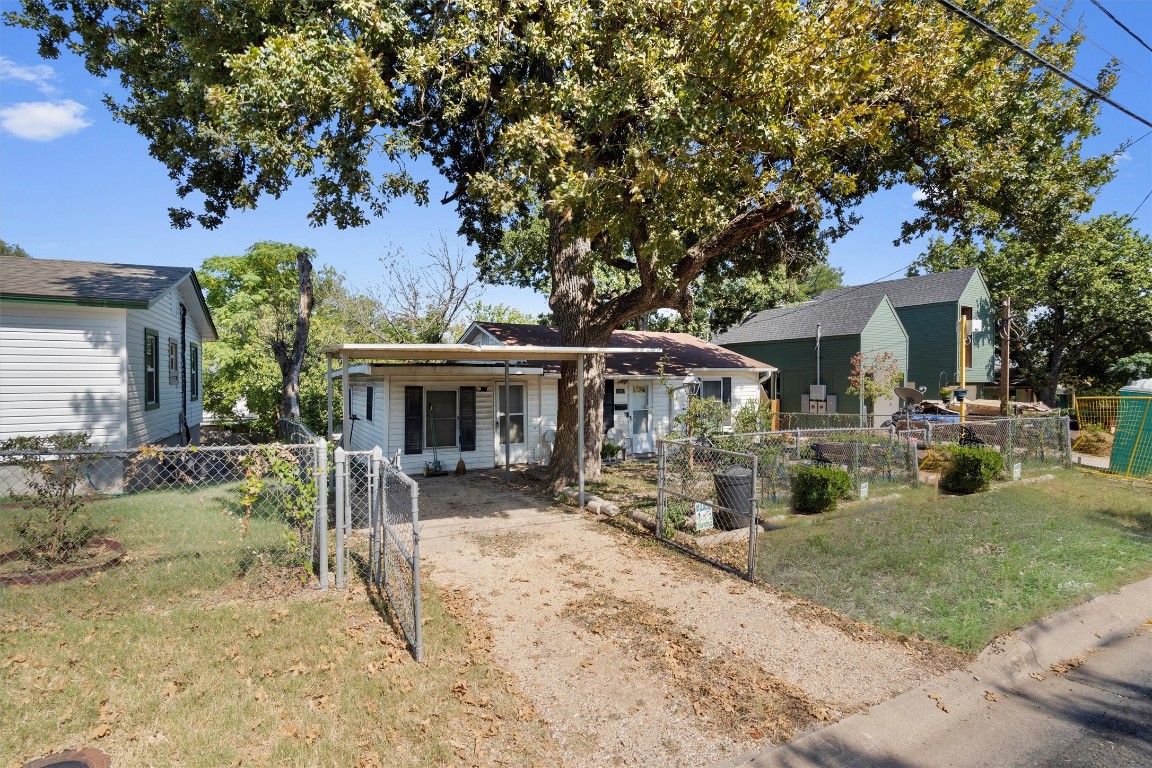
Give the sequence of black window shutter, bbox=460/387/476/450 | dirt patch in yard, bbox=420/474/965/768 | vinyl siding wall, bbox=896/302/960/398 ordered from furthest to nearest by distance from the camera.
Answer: vinyl siding wall, bbox=896/302/960/398 < black window shutter, bbox=460/387/476/450 < dirt patch in yard, bbox=420/474/965/768

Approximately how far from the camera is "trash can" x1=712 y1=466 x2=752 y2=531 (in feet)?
27.9

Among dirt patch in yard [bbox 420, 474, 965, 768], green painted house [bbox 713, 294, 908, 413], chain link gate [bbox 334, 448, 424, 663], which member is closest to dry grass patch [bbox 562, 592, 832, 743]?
dirt patch in yard [bbox 420, 474, 965, 768]

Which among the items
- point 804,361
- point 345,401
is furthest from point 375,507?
point 804,361

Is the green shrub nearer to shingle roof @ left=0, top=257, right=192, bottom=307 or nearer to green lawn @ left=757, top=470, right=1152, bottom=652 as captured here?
green lawn @ left=757, top=470, right=1152, bottom=652

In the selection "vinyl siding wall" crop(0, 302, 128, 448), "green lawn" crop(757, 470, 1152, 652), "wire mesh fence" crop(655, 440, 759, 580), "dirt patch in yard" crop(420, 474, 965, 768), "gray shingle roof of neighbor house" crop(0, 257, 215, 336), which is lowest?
"dirt patch in yard" crop(420, 474, 965, 768)

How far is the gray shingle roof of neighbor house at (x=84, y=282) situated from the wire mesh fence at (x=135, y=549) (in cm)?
417

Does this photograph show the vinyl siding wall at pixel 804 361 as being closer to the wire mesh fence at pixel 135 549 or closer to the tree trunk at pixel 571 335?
the tree trunk at pixel 571 335

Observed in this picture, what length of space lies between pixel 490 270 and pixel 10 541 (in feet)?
67.6

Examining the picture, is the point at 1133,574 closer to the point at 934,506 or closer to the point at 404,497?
the point at 934,506

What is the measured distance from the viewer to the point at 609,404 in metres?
17.8

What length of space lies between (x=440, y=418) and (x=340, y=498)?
8918mm

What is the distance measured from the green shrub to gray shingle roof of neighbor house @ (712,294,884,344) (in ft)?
40.8

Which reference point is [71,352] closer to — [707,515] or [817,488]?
[707,515]

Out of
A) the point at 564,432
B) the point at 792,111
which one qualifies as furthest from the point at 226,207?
the point at 792,111
